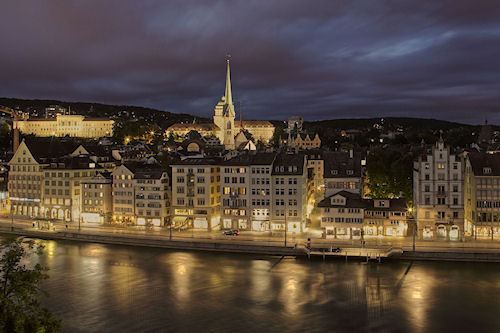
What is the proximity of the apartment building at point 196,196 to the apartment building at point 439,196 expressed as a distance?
2237cm

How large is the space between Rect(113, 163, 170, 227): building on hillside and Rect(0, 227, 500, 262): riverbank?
5931 millimetres

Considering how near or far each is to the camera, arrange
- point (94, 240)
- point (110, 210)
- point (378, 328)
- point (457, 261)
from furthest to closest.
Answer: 1. point (110, 210)
2. point (94, 240)
3. point (457, 261)
4. point (378, 328)

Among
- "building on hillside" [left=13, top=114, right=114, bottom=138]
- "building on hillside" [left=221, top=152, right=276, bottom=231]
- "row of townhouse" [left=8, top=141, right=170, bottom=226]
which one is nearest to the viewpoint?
"building on hillside" [left=221, top=152, right=276, bottom=231]

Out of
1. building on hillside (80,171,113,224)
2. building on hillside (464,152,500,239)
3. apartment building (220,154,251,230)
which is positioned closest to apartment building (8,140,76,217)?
building on hillside (80,171,113,224)

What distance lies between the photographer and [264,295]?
3631cm

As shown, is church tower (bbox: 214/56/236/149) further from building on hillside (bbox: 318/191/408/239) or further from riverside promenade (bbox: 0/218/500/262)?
building on hillside (bbox: 318/191/408/239)

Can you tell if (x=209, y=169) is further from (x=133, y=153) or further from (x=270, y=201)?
(x=133, y=153)

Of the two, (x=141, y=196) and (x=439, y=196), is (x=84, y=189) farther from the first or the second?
(x=439, y=196)

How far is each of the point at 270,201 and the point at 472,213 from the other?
20.6 m

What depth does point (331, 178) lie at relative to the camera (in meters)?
57.7

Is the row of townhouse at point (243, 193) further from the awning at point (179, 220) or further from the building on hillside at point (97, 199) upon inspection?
the building on hillside at point (97, 199)

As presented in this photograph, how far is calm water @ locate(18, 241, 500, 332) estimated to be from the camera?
31.2 meters

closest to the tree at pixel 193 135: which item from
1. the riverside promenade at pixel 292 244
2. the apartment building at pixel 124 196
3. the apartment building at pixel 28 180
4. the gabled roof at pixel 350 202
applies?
the apartment building at pixel 28 180

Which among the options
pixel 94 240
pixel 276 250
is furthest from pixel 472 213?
pixel 94 240
